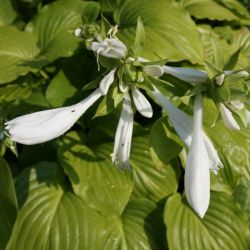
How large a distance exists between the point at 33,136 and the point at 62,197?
765mm

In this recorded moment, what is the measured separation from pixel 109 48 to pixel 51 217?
2.62ft

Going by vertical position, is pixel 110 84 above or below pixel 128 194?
above

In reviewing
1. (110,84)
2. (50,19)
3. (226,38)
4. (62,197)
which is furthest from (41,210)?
(226,38)

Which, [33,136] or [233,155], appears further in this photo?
[233,155]

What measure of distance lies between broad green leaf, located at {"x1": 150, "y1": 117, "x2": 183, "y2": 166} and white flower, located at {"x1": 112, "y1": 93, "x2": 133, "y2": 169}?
11cm

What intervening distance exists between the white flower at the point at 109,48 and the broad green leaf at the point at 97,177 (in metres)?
0.65

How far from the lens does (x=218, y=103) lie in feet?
4.19

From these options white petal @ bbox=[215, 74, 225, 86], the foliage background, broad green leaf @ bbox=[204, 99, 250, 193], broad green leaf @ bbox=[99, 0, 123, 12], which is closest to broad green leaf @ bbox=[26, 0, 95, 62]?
the foliage background

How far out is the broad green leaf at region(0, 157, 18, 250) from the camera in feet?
5.20

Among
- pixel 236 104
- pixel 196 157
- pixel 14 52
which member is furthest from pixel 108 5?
pixel 196 157

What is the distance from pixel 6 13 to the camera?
2.47 m

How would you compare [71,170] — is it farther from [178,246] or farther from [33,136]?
[33,136]

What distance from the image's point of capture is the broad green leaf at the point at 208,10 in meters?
2.50

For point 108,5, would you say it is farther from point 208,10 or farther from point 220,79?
point 220,79
